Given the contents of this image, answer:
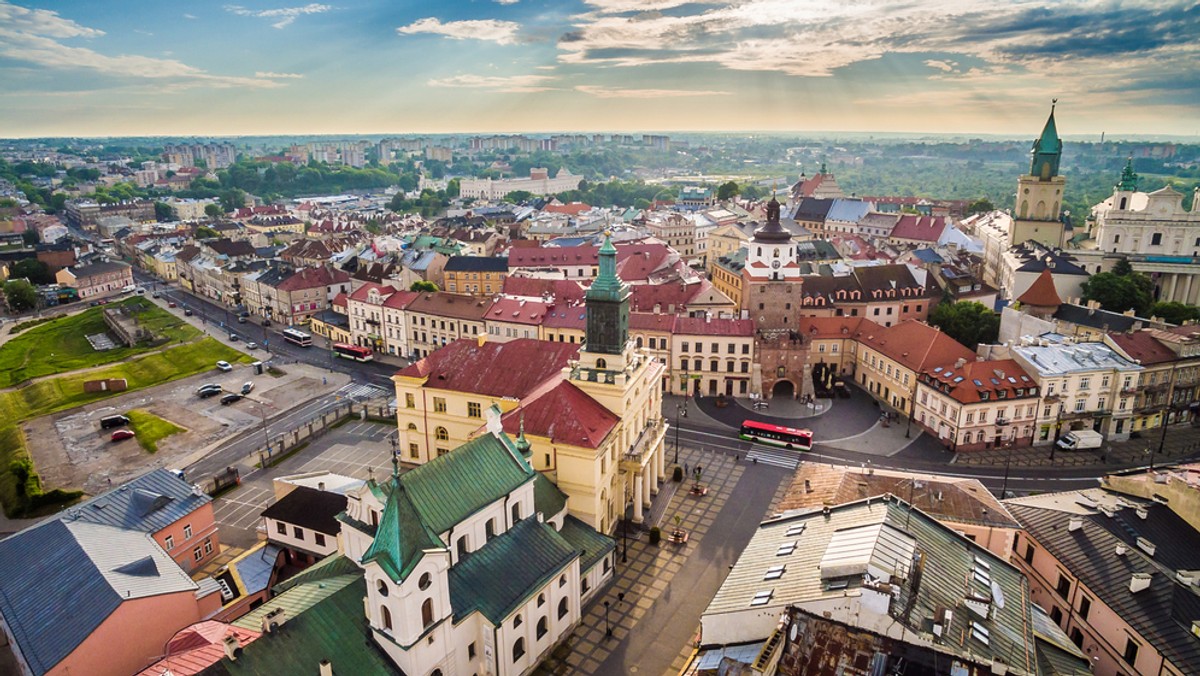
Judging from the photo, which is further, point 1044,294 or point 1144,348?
point 1044,294

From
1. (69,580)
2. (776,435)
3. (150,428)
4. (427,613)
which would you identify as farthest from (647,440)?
(150,428)

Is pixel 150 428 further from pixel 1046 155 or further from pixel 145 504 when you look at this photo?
pixel 1046 155

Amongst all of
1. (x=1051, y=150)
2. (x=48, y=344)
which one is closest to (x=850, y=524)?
(x=1051, y=150)

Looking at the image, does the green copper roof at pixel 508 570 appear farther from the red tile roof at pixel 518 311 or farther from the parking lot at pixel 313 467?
the red tile roof at pixel 518 311

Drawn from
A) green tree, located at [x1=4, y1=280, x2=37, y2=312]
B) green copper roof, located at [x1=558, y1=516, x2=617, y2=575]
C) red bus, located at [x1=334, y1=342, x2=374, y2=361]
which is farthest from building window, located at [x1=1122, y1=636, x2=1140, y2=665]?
green tree, located at [x1=4, y1=280, x2=37, y2=312]

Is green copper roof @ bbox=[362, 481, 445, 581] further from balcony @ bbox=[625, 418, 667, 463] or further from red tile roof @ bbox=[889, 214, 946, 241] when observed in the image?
red tile roof @ bbox=[889, 214, 946, 241]

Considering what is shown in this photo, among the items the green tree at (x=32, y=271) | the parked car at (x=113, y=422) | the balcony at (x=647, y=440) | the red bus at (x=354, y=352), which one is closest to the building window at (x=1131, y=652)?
the balcony at (x=647, y=440)

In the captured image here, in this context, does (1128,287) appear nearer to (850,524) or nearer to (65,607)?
(850,524)
